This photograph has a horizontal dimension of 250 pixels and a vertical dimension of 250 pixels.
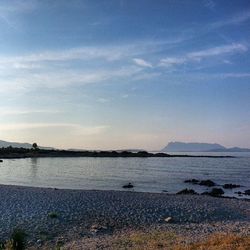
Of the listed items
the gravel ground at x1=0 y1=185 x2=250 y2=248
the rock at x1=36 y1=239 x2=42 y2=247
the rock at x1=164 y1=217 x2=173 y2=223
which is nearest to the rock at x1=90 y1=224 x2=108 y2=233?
the gravel ground at x1=0 y1=185 x2=250 y2=248

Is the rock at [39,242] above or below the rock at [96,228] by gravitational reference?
below

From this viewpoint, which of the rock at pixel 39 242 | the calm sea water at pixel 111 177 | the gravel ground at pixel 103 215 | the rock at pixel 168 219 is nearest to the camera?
A: the rock at pixel 39 242

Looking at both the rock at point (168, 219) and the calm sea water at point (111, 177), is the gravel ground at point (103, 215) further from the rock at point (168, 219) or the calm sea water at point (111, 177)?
the calm sea water at point (111, 177)

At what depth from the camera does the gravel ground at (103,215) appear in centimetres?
2077

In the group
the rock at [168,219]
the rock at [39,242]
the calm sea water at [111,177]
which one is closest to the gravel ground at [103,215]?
the rock at [39,242]

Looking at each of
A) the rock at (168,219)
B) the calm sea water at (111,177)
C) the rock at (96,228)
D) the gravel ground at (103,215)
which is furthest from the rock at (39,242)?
the calm sea water at (111,177)

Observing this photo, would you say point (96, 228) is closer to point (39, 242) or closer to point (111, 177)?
point (39, 242)

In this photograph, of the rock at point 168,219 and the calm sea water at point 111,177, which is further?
the calm sea water at point 111,177

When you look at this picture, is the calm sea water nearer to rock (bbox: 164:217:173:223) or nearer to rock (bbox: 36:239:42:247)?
rock (bbox: 164:217:173:223)

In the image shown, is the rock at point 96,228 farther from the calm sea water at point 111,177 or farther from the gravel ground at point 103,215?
the calm sea water at point 111,177

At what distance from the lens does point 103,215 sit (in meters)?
24.8

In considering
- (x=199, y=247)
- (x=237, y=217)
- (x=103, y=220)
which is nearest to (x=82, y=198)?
(x=103, y=220)

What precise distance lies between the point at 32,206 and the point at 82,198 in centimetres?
556

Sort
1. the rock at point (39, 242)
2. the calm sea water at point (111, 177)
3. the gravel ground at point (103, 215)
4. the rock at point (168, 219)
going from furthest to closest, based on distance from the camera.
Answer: the calm sea water at point (111, 177) → the rock at point (168, 219) → the gravel ground at point (103, 215) → the rock at point (39, 242)
